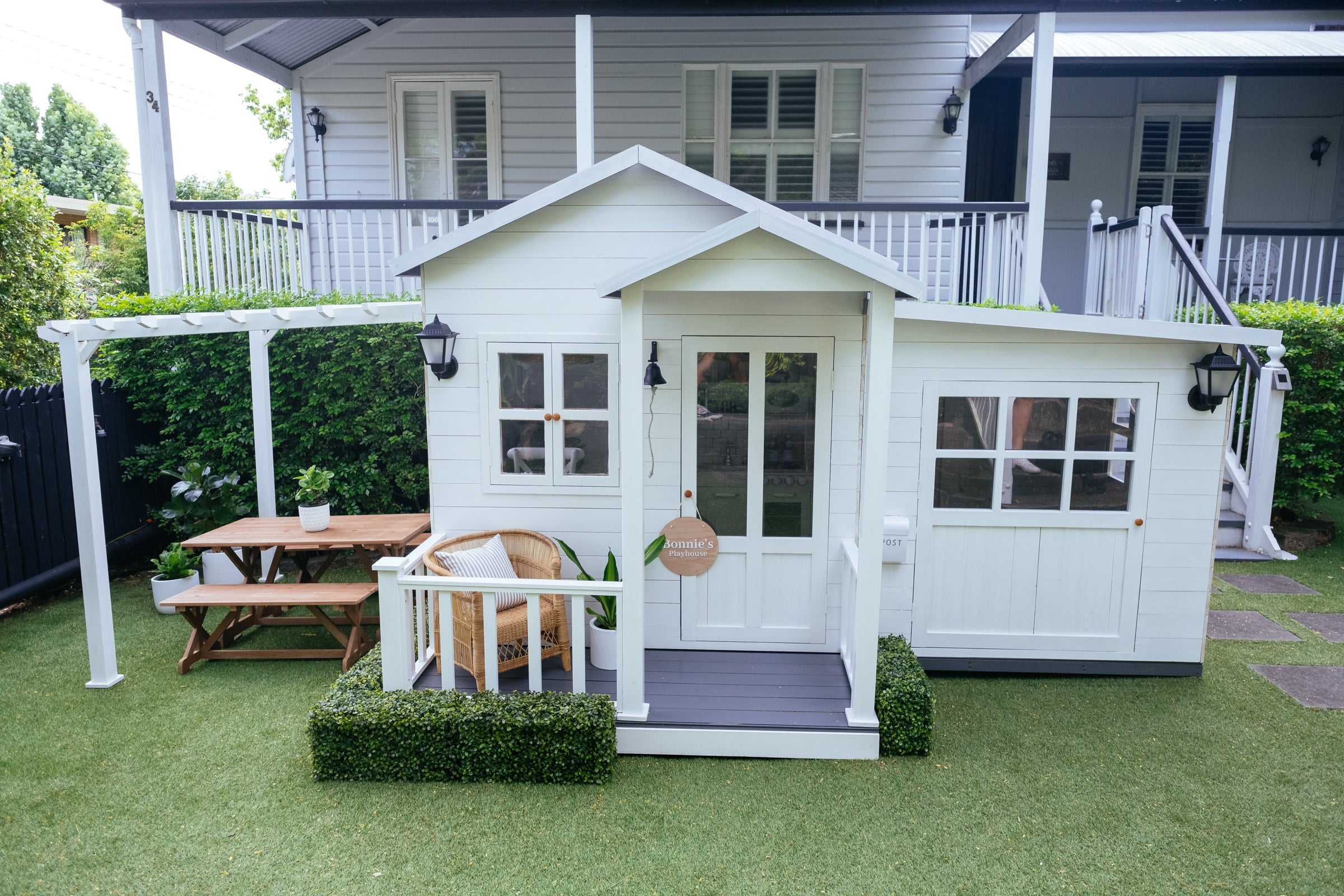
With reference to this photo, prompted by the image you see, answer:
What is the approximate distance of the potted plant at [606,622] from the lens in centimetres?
480

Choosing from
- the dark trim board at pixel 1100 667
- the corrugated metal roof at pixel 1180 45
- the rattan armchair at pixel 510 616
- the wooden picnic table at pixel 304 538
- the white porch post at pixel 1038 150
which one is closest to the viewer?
the rattan armchair at pixel 510 616

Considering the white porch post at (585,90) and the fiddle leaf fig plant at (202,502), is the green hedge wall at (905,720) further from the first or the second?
the fiddle leaf fig plant at (202,502)

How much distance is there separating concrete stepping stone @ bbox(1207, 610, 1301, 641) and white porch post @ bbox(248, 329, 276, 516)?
7004 millimetres

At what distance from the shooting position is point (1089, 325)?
4664 mm

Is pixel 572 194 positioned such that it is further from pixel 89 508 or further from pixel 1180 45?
pixel 1180 45

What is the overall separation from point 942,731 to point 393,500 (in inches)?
211

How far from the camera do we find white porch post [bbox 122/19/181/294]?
7445mm

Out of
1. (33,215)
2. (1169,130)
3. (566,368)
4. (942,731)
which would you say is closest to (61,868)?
(566,368)

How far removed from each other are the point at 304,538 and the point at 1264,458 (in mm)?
8069

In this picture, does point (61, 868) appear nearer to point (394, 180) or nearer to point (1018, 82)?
point (394, 180)

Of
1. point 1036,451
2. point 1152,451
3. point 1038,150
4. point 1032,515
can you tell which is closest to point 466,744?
point 1032,515

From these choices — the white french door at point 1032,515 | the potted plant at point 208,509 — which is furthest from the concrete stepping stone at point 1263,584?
the potted plant at point 208,509

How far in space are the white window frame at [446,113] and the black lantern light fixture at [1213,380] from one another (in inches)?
277

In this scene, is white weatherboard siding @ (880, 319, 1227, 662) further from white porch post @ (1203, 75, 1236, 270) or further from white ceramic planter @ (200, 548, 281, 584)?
white ceramic planter @ (200, 548, 281, 584)
